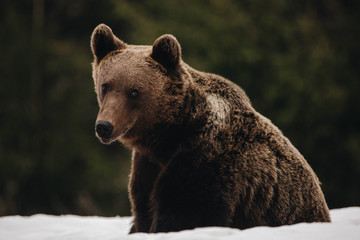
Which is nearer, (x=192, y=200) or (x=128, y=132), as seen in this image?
(x=192, y=200)

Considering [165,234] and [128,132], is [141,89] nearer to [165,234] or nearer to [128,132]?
[128,132]

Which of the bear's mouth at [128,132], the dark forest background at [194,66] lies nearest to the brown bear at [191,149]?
the bear's mouth at [128,132]

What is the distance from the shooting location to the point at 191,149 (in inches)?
182

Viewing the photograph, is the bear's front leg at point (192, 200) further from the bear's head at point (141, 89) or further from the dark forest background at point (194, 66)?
the dark forest background at point (194, 66)

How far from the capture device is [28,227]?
6.25 m

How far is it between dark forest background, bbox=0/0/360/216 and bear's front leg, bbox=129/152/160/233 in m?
10.9

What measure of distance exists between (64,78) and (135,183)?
47.3 ft

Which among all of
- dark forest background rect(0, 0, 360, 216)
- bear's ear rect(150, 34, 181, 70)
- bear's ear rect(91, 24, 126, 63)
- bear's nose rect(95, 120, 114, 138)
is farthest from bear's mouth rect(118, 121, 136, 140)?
dark forest background rect(0, 0, 360, 216)

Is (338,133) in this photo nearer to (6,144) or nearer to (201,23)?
(201,23)

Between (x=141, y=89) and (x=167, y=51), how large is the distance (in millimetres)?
448

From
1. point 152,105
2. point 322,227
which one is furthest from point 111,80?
point 322,227

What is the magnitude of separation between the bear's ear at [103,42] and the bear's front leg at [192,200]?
1468 mm

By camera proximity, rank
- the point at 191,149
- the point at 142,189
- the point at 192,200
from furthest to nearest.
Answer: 1. the point at 142,189
2. the point at 191,149
3. the point at 192,200

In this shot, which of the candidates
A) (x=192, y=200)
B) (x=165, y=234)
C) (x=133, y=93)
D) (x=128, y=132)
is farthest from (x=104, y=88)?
(x=165, y=234)
